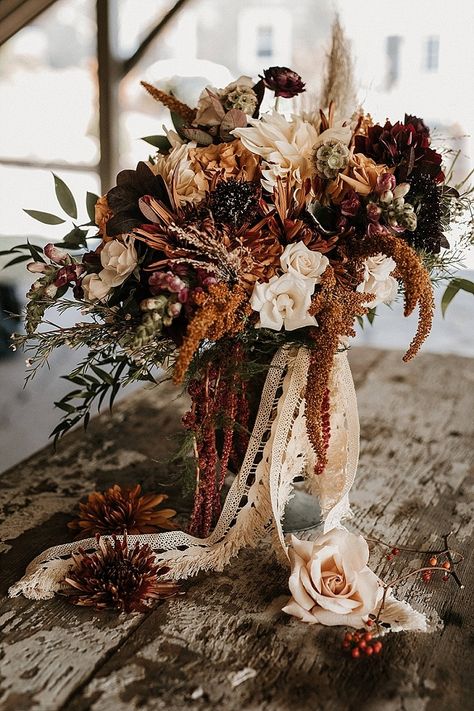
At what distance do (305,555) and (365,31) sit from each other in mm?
6087

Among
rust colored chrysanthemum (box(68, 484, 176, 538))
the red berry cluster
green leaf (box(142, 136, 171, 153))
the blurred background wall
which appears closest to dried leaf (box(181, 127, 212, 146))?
green leaf (box(142, 136, 171, 153))

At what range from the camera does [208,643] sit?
0.82 meters

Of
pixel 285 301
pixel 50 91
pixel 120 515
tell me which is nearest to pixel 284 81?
pixel 285 301

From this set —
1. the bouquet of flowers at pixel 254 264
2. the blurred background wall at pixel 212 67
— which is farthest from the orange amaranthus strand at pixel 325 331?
the blurred background wall at pixel 212 67

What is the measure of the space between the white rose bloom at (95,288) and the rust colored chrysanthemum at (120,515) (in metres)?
0.32

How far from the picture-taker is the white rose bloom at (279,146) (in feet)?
3.01

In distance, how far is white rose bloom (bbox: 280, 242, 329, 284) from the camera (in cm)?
88

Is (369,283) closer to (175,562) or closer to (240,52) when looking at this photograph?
(175,562)

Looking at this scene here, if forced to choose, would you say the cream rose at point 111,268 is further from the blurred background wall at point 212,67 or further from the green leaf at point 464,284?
the blurred background wall at point 212,67

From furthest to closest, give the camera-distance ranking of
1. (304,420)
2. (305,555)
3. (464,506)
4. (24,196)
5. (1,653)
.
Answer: (24,196)
(464,506)
(304,420)
(305,555)
(1,653)

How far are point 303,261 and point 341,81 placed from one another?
395 mm

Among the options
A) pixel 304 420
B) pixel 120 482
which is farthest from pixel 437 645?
pixel 120 482

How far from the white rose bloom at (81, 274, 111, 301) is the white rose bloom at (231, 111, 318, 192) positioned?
236 mm

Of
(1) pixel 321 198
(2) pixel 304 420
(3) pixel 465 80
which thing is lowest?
(2) pixel 304 420
